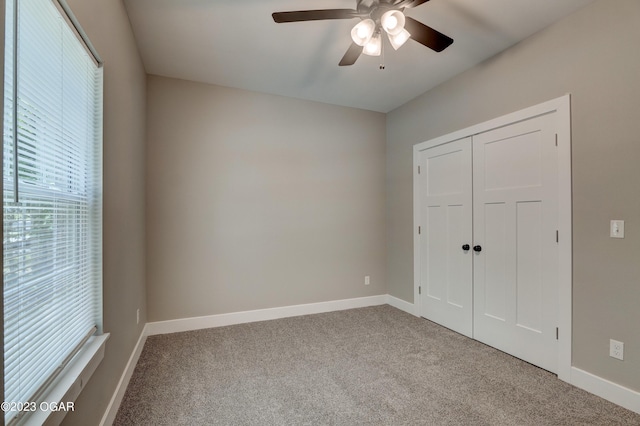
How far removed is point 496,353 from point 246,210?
2.88 m

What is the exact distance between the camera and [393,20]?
68.2 inches

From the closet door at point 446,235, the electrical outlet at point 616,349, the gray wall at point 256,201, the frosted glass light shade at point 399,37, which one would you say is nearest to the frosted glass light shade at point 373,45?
the frosted glass light shade at point 399,37

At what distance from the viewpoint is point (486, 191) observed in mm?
2852

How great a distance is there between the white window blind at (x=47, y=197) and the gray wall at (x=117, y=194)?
5.0 inches

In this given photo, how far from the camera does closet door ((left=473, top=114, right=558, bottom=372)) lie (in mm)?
2355

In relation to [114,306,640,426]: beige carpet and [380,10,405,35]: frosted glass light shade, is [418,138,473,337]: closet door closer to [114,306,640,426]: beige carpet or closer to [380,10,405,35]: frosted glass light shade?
[114,306,640,426]: beige carpet

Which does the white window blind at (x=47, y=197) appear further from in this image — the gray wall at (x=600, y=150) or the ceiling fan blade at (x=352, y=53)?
the gray wall at (x=600, y=150)

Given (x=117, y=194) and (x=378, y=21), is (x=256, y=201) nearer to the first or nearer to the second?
(x=117, y=194)

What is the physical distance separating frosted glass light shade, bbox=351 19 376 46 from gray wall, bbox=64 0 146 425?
4.73 ft

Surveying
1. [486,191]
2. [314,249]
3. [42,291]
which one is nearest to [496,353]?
[486,191]

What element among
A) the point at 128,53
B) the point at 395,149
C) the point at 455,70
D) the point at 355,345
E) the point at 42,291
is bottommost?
the point at 355,345

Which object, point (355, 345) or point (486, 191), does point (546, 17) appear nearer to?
point (486, 191)

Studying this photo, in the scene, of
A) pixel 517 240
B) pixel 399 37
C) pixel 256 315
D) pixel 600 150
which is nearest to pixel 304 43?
pixel 399 37

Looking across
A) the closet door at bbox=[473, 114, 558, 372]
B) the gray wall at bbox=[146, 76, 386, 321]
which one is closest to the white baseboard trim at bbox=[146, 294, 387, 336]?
the gray wall at bbox=[146, 76, 386, 321]
